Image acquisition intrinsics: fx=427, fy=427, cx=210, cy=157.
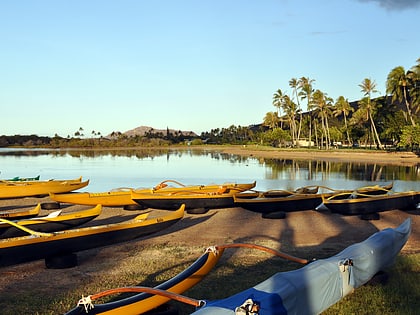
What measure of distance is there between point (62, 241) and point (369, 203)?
331 inches

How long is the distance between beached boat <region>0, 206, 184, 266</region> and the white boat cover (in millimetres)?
3981

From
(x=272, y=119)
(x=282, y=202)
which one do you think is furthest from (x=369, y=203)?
(x=272, y=119)

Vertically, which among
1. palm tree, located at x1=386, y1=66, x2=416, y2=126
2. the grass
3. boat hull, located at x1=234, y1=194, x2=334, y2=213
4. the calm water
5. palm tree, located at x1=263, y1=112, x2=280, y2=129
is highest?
palm tree, located at x1=386, y1=66, x2=416, y2=126

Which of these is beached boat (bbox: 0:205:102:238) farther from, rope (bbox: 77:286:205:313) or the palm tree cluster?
the palm tree cluster

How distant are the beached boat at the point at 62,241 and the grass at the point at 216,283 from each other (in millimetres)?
435

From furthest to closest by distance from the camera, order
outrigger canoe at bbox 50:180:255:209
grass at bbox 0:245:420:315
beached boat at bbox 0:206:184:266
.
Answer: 1. outrigger canoe at bbox 50:180:255:209
2. beached boat at bbox 0:206:184:266
3. grass at bbox 0:245:420:315

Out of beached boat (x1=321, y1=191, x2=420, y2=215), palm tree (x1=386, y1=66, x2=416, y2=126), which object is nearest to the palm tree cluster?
palm tree (x1=386, y1=66, x2=416, y2=126)

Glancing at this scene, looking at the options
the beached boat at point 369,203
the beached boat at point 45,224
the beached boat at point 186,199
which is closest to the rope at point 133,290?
the beached boat at point 45,224

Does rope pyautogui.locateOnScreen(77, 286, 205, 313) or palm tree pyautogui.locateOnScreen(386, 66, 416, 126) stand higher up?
palm tree pyautogui.locateOnScreen(386, 66, 416, 126)

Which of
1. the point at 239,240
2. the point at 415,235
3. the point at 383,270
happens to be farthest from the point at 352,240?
the point at 383,270

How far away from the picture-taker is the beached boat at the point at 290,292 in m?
3.84

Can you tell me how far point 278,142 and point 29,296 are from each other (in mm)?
96188

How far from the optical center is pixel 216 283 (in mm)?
6422

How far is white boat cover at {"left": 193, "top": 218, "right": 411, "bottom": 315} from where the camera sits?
3.87 metres
